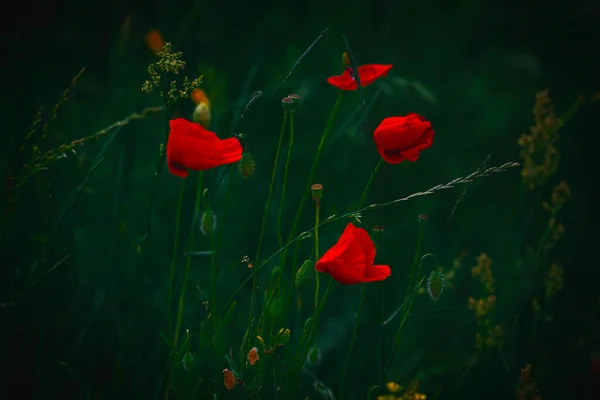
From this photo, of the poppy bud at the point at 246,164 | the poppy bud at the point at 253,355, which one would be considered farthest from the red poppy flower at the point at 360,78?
the poppy bud at the point at 253,355

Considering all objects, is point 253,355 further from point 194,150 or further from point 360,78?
point 360,78

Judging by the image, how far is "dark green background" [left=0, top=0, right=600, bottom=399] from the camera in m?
1.82

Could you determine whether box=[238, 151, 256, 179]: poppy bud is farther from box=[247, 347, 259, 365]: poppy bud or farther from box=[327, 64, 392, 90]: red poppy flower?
box=[247, 347, 259, 365]: poppy bud

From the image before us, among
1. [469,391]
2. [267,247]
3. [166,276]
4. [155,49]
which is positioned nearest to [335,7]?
[155,49]

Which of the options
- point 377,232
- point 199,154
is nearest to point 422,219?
point 377,232

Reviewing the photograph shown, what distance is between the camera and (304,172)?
2158 mm

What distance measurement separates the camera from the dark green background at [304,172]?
71.7 inches

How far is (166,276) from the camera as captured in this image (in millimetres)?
1999

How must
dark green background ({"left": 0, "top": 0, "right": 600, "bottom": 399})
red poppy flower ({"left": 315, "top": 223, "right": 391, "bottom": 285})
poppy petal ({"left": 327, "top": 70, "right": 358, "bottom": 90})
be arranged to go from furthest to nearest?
dark green background ({"left": 0, "top": 0, "right": 600, "bottom": 399}) → poppy petal ({"left": 327, "top": 70, "right": 358, "bottom": 90}) → red poppy flower ({"left": 315, "top": 223, "right": 391, "bottom": 285})

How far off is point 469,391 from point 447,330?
29cm

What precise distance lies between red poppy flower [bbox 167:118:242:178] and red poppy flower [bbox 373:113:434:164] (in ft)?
0.91

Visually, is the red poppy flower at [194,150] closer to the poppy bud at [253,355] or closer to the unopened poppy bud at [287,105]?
the unopened poppy bud at [287,105]

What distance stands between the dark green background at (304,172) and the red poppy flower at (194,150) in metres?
0.43

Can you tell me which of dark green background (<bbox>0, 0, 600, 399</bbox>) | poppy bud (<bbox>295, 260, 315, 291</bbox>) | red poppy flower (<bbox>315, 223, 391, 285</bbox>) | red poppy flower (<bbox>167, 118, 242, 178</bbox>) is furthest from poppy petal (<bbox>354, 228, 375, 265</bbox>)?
dark green background (<bbox>0, 0, 600, 399</bbox>)
